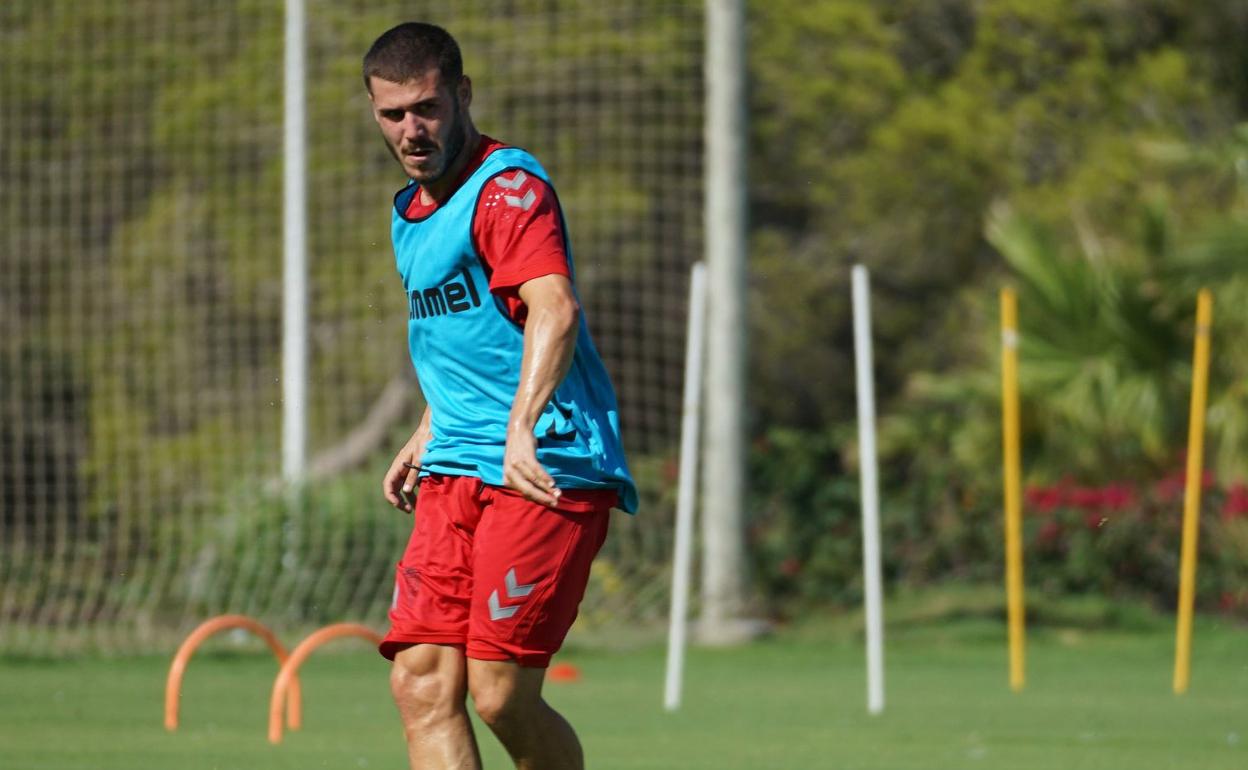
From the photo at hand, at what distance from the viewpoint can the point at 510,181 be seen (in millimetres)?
4121

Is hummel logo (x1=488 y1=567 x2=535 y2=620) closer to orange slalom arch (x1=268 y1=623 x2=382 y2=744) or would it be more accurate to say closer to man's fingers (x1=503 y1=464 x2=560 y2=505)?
man's fingers (x1=503 y1=464 x2=560 y2=505)

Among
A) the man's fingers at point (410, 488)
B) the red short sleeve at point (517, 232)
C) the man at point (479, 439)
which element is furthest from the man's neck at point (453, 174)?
the man's fingers at point (410, 488)

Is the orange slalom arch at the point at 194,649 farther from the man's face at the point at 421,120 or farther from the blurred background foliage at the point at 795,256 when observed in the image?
the blurred background foliage at the point at 795,256

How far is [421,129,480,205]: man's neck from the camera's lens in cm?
422

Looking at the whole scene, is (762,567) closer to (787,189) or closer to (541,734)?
(787,189)

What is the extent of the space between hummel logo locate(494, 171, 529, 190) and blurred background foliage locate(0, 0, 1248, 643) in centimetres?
898

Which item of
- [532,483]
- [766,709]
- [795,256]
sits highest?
[795,256]

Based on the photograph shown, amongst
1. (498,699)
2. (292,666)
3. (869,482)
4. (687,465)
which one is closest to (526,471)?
(498,699)

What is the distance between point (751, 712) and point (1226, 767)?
260cm

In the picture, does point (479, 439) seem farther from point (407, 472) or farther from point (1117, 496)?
point (1117, 496)

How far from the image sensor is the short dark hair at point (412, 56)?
413 cm

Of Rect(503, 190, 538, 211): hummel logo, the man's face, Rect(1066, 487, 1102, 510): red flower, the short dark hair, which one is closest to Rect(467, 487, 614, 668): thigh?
Rect(503, 190, 538, 211): hummel logo

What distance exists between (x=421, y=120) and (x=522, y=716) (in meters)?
1.29

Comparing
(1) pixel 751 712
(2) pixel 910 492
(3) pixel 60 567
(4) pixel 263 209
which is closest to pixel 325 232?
(4) pixel 263 209
